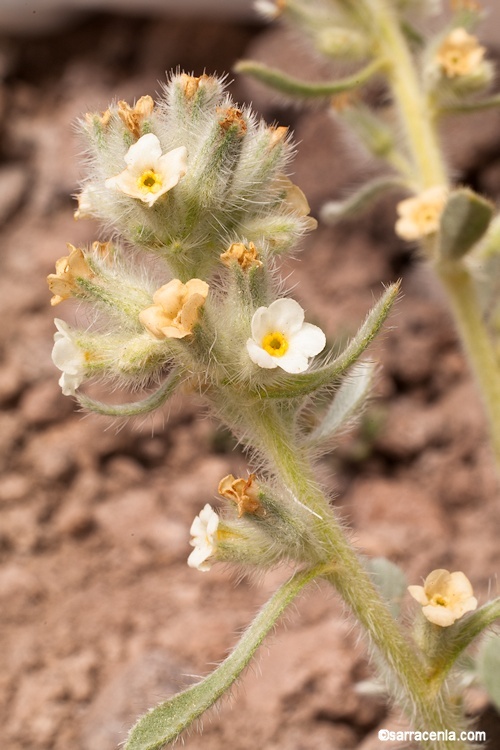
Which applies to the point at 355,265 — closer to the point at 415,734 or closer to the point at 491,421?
the point at 491,421

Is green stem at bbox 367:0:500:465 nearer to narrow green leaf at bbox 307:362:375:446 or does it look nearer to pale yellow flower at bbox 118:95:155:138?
narrow green leaf at bbox 307:362:375:446

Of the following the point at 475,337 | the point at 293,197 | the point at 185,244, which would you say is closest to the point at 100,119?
the point at 185,244

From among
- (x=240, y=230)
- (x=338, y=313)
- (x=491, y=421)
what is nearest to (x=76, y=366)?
(x=240, y=230)

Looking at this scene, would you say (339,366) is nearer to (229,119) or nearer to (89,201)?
(229,119)

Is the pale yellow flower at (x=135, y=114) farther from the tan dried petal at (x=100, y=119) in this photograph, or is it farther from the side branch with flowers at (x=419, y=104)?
the side branch with flowers at (x=419, y=104)

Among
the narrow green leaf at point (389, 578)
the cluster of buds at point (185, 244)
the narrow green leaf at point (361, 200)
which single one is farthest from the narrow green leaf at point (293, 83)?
the narrow green leaf at point (389, 578)

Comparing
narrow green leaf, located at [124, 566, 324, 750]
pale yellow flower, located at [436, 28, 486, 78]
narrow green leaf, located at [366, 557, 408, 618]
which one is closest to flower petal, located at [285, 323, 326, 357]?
narrow green leaf, located at [124, 566, 324, 750]
